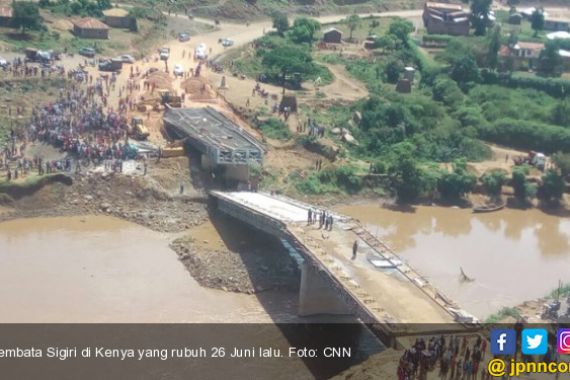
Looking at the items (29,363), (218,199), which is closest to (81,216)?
(218,199)

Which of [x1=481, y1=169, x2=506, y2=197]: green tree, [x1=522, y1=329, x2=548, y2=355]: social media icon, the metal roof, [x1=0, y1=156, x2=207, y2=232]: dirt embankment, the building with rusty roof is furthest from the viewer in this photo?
the building with rusty roof

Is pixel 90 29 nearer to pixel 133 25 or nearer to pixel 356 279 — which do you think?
pixel 133 25

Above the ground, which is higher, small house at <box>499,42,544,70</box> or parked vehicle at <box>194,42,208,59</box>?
small house at <box>499,42,544,70</box>

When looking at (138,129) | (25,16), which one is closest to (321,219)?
(138,129)

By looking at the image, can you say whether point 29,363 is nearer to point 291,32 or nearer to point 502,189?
point 502,189

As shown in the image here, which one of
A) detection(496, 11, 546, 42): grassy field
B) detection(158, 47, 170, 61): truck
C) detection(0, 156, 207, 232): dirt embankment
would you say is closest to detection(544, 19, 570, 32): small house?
detection(496, 11, 546, 42): grassy field

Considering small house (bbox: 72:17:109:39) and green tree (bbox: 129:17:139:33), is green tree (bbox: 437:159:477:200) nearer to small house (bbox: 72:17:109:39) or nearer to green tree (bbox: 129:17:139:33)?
small house (bbox: 72:17:109:39)

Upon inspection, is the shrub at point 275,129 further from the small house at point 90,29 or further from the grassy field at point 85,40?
the small house at point 90,29
